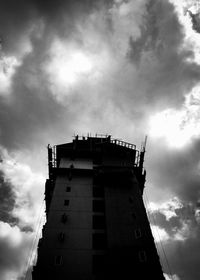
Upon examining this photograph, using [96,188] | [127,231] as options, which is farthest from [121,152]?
[127,231]

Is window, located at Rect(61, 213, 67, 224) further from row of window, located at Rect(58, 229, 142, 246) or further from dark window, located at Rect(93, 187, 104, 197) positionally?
dark window, located at Rect(93, 187, 104, 197)

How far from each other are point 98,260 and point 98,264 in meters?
0.58

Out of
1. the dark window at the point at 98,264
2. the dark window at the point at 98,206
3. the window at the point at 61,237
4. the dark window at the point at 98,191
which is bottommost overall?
the dark window at the point at 98,264

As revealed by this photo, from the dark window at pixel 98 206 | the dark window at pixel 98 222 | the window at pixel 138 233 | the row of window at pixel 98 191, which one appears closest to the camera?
the window at pixel 138 233

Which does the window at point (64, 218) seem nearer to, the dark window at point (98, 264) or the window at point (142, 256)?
the dark window at point (98, 264)

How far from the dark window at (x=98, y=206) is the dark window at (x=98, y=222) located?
7.37 feet

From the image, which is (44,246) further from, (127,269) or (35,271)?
(127,269)

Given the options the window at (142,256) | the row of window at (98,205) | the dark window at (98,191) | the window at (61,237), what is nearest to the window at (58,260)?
the window at (61,237)

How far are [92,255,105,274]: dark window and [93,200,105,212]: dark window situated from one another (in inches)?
387

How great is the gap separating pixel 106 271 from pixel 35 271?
963 centimetres

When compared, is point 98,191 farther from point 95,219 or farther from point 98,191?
point 95,219

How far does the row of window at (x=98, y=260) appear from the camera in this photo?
2915cm

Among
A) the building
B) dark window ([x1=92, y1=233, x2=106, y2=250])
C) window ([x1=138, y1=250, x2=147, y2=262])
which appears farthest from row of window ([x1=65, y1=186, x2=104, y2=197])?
window ([x1=138, y1=250, x2=147, y2=262])

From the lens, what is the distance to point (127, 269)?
28672 millimetres
